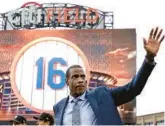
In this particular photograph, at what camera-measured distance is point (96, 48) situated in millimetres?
21469

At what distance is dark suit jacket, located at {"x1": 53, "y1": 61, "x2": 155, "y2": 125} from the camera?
283 cm

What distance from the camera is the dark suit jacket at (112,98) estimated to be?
2.83 metres

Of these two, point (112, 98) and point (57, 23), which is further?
point (57, 23)

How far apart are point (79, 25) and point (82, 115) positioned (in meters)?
19.9

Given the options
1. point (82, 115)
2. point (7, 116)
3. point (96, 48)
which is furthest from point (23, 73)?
point (82, 115)

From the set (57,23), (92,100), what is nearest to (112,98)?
(92,100)

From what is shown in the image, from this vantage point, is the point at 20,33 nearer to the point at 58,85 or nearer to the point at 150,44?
the point at 58,85

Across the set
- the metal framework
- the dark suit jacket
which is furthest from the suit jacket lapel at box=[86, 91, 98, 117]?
the metal framework

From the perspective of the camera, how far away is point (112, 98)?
2.94 m

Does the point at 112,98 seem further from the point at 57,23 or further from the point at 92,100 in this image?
the point at 57,23

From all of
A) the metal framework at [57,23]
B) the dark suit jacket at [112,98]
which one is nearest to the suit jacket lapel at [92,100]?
the dark suit jacket at [112,98]

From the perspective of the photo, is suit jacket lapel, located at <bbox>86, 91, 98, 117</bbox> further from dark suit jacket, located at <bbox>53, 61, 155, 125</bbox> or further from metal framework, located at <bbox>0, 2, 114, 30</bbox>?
metal framework, located at <bbox>0, 2, 114, 30</bbox>

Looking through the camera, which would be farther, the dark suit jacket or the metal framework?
the metal framework

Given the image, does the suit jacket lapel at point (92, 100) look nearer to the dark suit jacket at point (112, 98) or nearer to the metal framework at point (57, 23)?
A: the dark suit jacket at point (112, 98)
